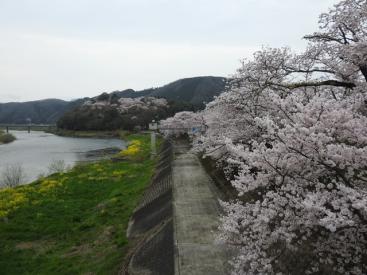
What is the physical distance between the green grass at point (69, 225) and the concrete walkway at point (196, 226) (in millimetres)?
2531

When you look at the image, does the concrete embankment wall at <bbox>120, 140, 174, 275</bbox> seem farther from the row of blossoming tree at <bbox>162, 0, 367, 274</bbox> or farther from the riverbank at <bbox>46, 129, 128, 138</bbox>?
the riverbank at <bbox>46, 129, 128, 138</bbox>

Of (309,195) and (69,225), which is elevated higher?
(309,195)

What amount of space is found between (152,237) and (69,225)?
739 cm

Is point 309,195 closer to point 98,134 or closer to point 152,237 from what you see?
point 152,237

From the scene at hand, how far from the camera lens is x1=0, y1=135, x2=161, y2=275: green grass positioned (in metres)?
14.8

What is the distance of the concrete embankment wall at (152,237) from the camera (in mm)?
11883

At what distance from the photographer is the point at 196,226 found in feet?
46.8

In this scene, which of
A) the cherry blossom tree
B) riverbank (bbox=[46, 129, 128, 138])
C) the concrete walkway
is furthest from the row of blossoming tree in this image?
riverbank (bbox=[46, 129, 128, 138])

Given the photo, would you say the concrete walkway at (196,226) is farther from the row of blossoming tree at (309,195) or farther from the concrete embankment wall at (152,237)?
the row of blossoming tree at (309,195)

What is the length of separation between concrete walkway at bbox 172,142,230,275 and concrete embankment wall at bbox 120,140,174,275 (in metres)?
0.29

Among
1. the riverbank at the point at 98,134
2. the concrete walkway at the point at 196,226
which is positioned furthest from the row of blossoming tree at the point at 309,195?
the riverbank at the point at 98,134

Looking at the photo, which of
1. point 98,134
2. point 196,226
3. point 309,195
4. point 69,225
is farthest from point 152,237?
point 98,134

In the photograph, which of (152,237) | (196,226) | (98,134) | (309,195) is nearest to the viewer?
(309,195)

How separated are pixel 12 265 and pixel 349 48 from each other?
13945 millimetres
